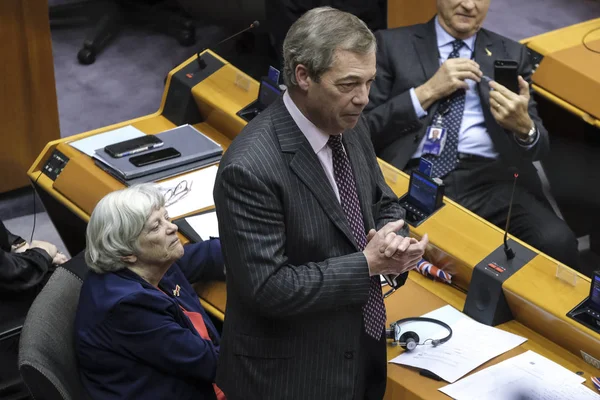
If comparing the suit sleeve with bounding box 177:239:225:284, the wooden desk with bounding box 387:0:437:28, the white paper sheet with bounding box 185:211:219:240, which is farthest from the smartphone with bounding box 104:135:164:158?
the wooden desk with bounding box 387:0:437:28

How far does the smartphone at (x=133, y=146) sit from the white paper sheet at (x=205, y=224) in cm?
48

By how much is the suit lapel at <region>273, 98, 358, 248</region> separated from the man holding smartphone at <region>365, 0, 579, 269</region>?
1.45m

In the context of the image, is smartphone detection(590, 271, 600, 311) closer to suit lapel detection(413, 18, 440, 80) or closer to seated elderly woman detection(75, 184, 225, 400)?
seated elderly woman detection(75, 184, 225, 400)

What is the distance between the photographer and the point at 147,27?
640 cm

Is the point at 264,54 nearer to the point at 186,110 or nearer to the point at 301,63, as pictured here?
the point at 186,110

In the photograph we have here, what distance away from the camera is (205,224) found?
332 cm

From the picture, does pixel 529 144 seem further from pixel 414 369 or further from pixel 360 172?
pixel 360 172

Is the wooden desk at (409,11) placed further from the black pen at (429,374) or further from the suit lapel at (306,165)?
the suit lapel at (306,165)

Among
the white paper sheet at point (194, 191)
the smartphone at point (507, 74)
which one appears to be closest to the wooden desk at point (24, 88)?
the white paper sheet at point (194, 191)

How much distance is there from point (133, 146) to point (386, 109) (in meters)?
1.00

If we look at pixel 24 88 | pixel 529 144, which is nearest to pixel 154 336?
pixel 529 144

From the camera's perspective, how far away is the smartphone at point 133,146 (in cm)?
366

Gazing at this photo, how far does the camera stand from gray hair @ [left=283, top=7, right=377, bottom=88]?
209cm

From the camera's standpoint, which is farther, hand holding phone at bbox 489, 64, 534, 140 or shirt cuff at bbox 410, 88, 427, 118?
shirt cuff at bbox 410, 88, 427, 118
